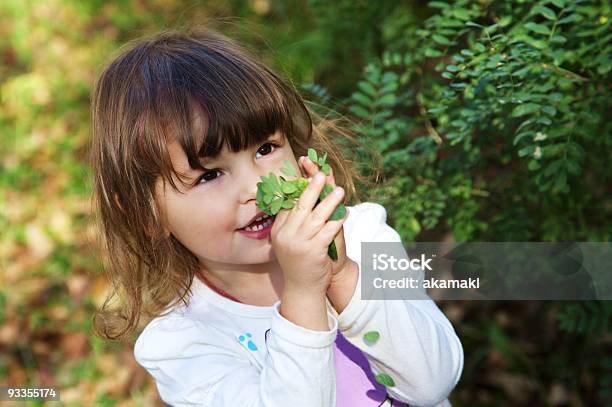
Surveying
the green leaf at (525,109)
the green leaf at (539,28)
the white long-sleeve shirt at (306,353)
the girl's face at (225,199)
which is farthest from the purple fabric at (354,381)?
the green leaf at (539,28)

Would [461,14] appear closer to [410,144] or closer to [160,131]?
[410,144]

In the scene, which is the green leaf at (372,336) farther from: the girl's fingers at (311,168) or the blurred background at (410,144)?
the blurred background at (410,144)

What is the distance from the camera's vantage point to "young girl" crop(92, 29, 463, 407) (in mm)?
1363

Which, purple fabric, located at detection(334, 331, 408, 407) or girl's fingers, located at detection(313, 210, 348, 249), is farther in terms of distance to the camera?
purple fabric, located at detection(334, 331, 408, 407)

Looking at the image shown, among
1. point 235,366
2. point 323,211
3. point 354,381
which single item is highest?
point 323,211

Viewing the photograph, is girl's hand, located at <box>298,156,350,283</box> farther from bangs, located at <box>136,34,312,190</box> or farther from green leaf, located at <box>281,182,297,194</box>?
bangs, located at <box>136,34,312,190</box>

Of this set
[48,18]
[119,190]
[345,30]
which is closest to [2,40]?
[48,18]

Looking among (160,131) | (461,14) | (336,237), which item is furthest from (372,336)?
(461,14)

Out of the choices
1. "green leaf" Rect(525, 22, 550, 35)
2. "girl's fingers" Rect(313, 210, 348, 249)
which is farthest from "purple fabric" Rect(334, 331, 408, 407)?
"green leaf" Rect(525, 22, 550, 35)

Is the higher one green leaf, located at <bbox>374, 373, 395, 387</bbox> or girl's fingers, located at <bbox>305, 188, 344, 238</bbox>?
girl's fingers, located at <bbox>305, 188, 344, 238</bbox>

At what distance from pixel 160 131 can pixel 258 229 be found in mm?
257

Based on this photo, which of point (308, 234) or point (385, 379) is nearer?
point (308, 234)

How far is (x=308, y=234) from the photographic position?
1.30m

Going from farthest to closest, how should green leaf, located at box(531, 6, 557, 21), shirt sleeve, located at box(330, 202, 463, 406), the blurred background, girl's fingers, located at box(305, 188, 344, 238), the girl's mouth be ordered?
the blurred background
green leaf, located at box(531, 6, 557, 21)
the girl's mouth
shirt sleeve, located at box(330, 202, 463, 406)
girl's fingers, located at box(305, 188, 344, 238)
